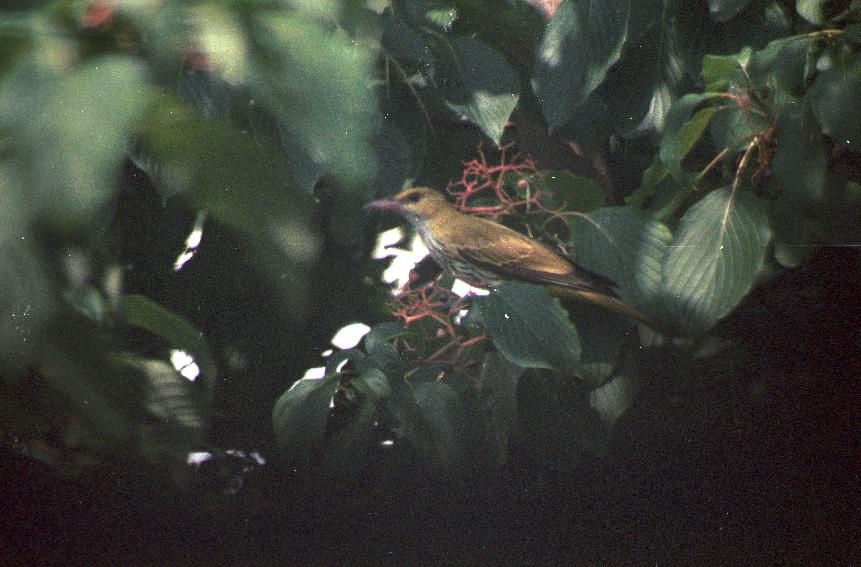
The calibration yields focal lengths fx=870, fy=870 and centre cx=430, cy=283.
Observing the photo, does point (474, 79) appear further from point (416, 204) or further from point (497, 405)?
point (497, 405)

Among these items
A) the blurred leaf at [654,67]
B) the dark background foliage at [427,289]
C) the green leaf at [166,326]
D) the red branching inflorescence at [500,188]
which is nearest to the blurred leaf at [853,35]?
the dark background foliage at [427,289]

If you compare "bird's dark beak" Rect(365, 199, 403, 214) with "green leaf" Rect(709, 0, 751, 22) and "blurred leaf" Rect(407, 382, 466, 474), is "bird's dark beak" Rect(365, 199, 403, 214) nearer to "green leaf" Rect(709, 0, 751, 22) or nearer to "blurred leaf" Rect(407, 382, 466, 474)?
"blurred leaf" Rect(407, 382, 466, 474)

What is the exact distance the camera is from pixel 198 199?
0.42 feet

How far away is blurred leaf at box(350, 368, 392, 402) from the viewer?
490mm

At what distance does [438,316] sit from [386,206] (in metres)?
0.13

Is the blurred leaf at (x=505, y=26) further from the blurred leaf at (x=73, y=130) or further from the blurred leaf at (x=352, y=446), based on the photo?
the blurred leaf at (x=352, y=446)

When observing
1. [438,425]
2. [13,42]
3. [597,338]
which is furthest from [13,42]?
[597,338]

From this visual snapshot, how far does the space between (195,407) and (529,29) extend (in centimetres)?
33

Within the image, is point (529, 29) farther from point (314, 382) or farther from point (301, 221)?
point (301, 221)

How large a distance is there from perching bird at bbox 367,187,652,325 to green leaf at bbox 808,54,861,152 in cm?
18

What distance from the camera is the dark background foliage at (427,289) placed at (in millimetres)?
136

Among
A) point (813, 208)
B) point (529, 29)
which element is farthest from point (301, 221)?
point (813, 208)

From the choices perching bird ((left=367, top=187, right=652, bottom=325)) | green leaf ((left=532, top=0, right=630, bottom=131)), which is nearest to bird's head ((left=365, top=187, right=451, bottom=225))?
perching bird ((left=367, top=187, right=652, bottom=325))

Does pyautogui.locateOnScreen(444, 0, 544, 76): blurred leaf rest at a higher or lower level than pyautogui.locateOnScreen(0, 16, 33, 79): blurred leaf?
lower
